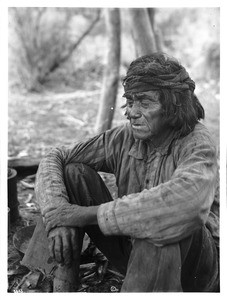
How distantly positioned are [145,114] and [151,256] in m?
0.87

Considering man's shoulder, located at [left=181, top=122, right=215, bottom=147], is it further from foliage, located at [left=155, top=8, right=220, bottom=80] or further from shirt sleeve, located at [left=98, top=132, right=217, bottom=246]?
foliage, located at [left=155, top=8, right=220, bottom=80]

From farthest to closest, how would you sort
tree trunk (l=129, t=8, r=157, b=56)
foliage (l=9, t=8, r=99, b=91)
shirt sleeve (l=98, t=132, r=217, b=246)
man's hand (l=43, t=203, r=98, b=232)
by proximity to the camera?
foliage (l=9, t=8, r=99, b=91) < tree trunk (l=129, t=8, r=157, b=56) < man's hand (l=43, t=203, r=98, b=232) < shirt sleeve (l=98, t=132, r=217, b=246)

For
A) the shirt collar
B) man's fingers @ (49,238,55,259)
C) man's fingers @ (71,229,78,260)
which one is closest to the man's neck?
the shirt collar

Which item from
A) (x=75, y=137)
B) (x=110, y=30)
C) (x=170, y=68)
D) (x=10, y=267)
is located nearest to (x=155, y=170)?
(x=170, y=68)

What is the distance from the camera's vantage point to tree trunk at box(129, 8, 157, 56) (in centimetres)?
487

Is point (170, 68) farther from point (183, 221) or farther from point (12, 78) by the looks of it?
point (12, 78)

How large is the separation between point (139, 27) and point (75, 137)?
267cm

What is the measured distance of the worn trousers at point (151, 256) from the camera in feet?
7.25

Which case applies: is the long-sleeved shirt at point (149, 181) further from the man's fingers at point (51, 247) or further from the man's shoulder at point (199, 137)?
the man's fingers at point (51, 247)

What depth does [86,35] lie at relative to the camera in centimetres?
1131

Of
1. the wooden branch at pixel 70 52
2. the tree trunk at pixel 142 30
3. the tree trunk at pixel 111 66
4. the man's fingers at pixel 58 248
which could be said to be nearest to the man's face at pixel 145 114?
the man's fingers at pixel 58 248

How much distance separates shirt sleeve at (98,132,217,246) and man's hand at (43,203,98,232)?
0.38 ft

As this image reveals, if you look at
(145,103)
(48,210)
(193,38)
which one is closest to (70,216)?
(48,210)

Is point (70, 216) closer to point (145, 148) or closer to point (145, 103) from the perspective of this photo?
point (145, 148)
